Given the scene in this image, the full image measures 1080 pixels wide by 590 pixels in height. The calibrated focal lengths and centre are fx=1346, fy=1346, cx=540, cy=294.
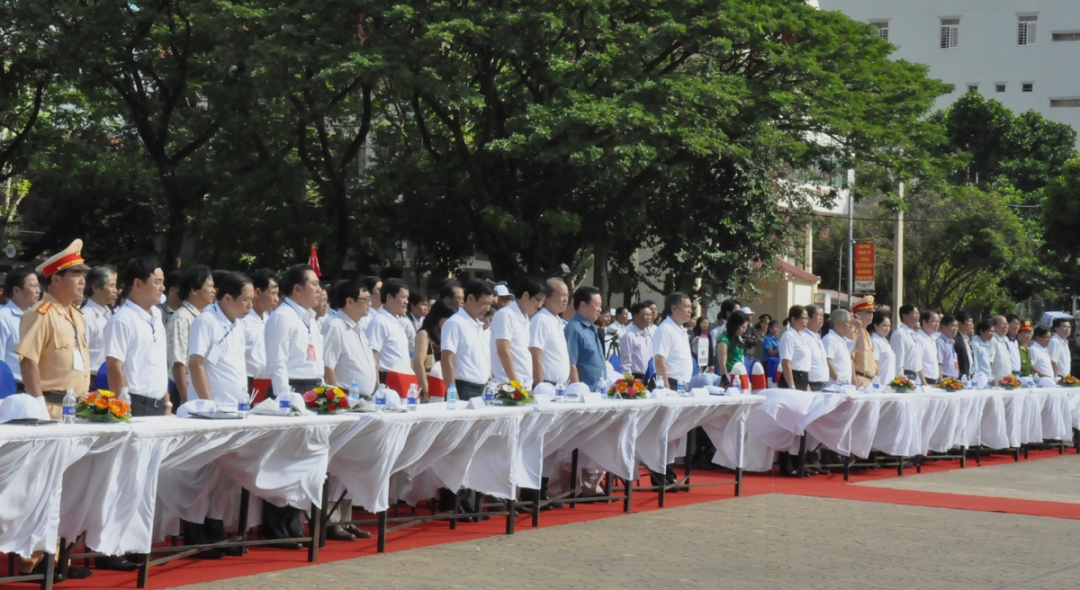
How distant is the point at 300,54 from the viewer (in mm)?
19219

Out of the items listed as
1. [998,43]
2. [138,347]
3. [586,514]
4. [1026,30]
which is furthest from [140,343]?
[1026,30]

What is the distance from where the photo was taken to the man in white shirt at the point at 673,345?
11.4 metres

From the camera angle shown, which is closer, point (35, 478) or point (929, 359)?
point (35, 478)

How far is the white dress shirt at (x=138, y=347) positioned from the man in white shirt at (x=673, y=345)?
4.61 metres

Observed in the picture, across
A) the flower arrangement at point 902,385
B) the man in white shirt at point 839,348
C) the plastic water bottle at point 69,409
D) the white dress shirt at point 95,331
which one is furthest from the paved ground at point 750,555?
the man in white shirt at point 839,348

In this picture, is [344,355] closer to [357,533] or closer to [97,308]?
[357,533]

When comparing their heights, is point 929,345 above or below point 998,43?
below

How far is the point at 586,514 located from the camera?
9969mm

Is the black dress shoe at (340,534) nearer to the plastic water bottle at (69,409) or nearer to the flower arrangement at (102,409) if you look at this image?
the flower arrangement at (102,409)

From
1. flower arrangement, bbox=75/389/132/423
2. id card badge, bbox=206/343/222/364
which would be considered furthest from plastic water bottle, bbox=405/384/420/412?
flower arrangement, bbox=75/389/132/423

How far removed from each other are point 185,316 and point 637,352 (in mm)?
6344

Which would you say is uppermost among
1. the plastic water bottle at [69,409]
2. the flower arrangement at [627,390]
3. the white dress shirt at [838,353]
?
Answer: the white dress shirt at [838,353]

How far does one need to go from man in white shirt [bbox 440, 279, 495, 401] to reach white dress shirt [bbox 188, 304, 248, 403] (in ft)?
6.13

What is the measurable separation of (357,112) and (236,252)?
3.38 meters
